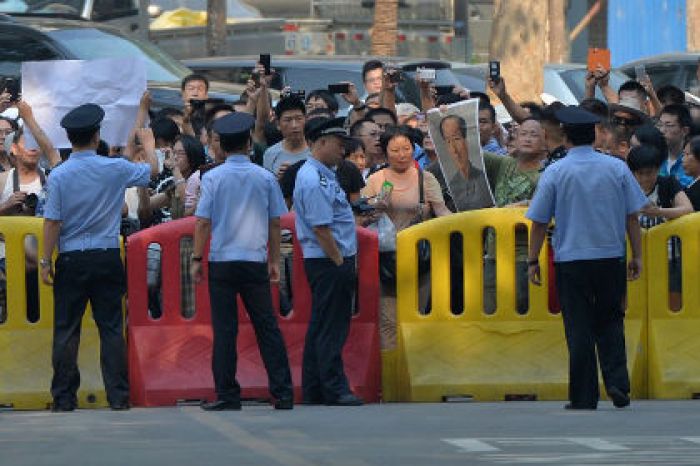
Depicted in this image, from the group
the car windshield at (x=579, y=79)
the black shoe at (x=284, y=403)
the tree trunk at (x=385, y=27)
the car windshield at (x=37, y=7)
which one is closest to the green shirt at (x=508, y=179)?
the black shoe at (x=284, y=403)

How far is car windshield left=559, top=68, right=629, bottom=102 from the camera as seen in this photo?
87.9ft

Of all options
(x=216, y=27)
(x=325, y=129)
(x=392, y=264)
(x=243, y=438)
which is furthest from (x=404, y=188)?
(x=216, y=27)

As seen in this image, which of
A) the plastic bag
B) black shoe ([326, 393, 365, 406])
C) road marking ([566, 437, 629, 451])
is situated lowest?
black shoe ([326, 393, 365, 406])

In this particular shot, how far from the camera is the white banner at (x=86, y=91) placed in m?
16.5

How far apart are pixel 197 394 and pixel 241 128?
1.82m

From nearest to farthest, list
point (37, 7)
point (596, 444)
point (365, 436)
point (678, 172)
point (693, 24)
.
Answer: point (596, 444) → point (365, 436) → point (678, 172) → point (37, 7) → point (693, 24)

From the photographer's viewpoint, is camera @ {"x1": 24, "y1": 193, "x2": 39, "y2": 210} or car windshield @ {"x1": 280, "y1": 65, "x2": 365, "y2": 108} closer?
camera @ {"x1": 24, "y1": 193, "x2": 39, "y2": 210}

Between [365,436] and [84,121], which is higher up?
[84,121]

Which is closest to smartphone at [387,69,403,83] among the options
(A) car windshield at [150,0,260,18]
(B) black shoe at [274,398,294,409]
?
(B) black shoe at [274,398,294,409]

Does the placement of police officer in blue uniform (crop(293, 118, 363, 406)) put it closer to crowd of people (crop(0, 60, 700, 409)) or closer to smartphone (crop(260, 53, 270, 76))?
crowd of people (crop(0, 60, 700, 409))

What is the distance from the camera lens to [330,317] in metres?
15.1

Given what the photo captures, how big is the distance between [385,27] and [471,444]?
86.8ft

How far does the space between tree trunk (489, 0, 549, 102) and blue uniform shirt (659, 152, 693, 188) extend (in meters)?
13.7

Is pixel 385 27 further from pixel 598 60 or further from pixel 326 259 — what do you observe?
pixel 326 259
